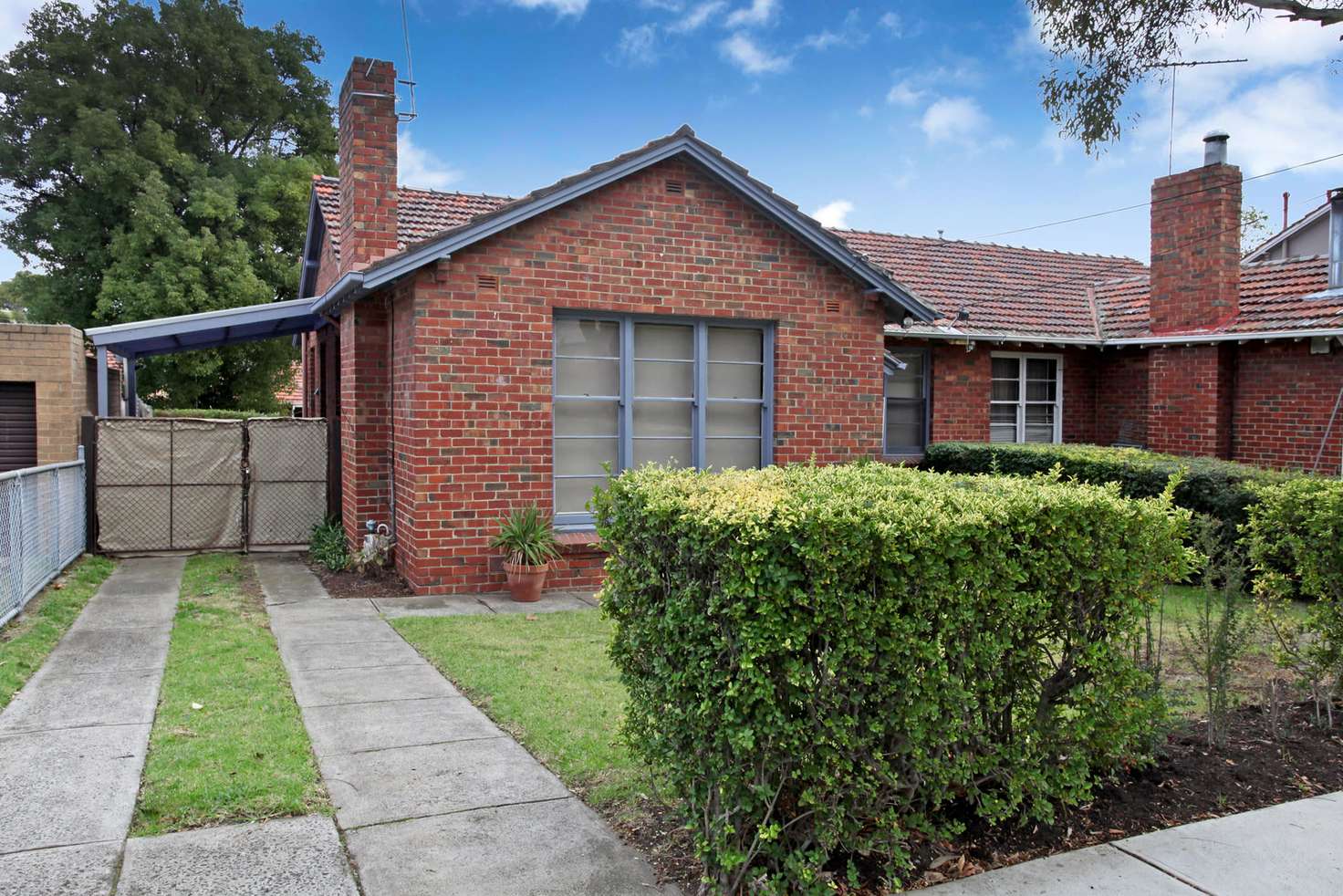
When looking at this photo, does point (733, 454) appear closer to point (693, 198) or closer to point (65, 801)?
point (693, 198)

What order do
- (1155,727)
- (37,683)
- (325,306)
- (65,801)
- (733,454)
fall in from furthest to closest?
(325,306) → (733,454) → (37,683) → (1155,727) → (65,801)

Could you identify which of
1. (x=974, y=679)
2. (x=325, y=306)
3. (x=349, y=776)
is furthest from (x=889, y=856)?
(x=325, y=306)

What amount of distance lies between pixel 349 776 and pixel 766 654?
8.41 ft

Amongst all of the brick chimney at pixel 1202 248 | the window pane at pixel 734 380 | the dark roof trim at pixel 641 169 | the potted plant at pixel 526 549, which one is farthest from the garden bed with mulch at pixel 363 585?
the brick chimney at pixel 1202 248

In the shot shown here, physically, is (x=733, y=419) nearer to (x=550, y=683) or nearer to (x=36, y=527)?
(x=550, y=683)

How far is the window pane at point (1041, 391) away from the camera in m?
16.8

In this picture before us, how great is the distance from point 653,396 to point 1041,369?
935cm

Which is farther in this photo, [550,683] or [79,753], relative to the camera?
[550,683]

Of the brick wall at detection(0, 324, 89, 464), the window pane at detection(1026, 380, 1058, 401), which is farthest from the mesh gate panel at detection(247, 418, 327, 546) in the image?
the window pane at detection(1026, 380, 1058, 401)

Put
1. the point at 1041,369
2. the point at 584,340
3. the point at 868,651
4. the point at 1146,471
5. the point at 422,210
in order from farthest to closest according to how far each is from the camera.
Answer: the point at 1041,369 < the point at 422,210 < the point at 1146,471 < the point at 584,340 < the point at 868,651

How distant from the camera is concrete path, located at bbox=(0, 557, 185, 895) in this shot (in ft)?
12.4

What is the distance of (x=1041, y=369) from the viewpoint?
1689cm

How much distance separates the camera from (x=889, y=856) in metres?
3.62

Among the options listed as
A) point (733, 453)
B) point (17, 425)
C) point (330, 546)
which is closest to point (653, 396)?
point (733, 453)
